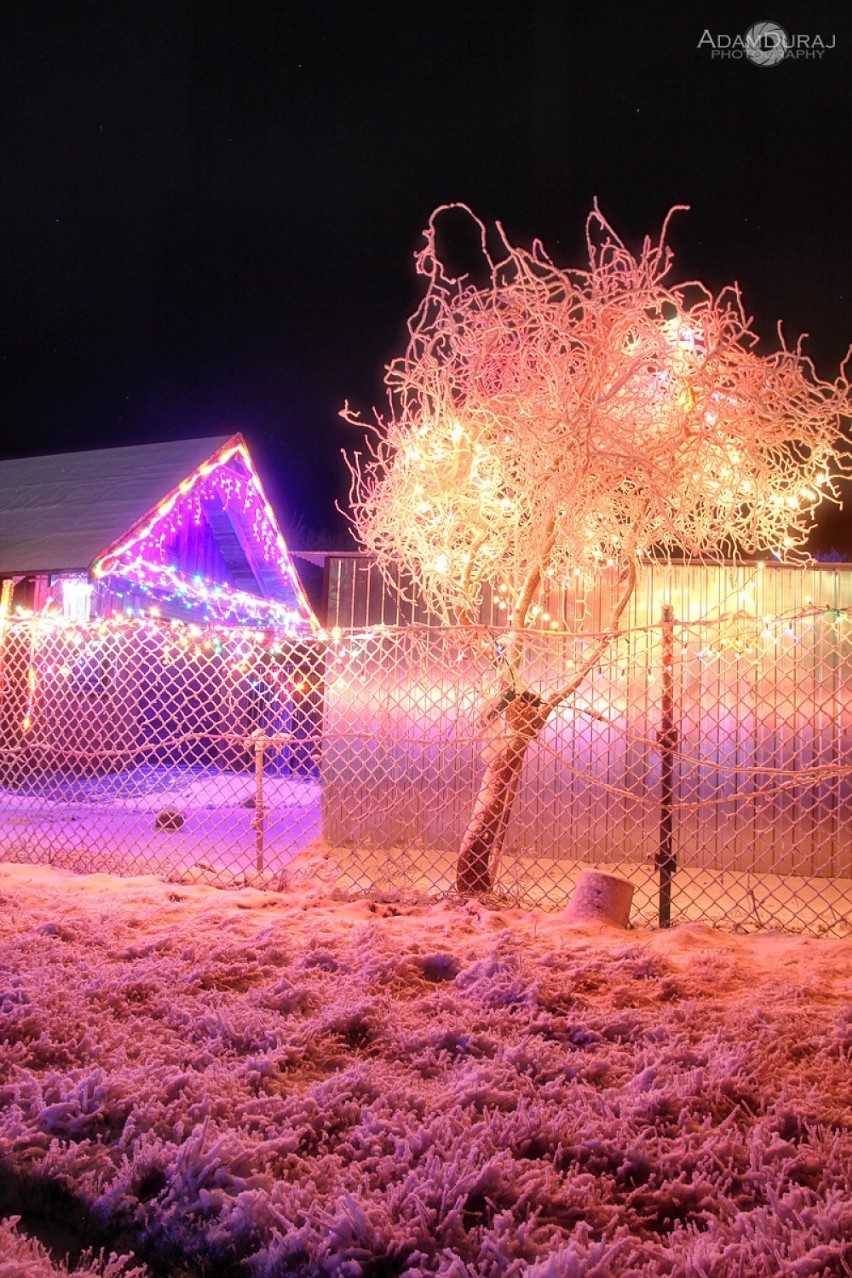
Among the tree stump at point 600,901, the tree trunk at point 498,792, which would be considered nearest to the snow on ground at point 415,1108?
the tree stump at point 600,901

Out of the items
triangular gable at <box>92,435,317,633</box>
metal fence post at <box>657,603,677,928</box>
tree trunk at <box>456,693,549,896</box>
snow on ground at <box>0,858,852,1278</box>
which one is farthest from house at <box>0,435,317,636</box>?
snow on ground at <box>0,858,852,1278</box>

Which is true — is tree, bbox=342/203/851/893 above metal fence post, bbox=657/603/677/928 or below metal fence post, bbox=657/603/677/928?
above

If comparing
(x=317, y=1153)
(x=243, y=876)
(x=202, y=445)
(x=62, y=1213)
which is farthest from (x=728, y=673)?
(x=202, y=445)

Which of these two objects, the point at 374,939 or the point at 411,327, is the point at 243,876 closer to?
the point at 374,939

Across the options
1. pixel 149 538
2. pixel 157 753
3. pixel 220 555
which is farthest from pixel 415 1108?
pixel 220 555

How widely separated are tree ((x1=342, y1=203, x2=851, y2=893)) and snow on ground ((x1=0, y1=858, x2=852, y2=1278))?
2046 mm

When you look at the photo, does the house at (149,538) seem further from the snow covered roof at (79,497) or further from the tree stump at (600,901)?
the tree stump at (600,901)

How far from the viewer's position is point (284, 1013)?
2609 mm

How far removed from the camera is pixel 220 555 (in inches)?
545

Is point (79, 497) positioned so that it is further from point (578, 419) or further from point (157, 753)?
point (578, 419)

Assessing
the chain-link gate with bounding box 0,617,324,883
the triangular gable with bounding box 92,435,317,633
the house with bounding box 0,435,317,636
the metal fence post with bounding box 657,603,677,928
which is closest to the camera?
the metal fence post with bounding box 657,603,677,928

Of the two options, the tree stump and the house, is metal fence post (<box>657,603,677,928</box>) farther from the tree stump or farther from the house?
the house

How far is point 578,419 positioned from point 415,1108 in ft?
12.6

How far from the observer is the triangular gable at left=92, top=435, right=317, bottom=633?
10750 millimetres
